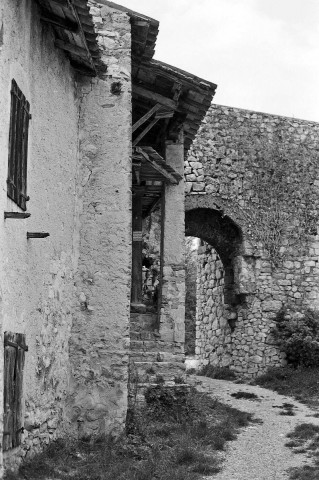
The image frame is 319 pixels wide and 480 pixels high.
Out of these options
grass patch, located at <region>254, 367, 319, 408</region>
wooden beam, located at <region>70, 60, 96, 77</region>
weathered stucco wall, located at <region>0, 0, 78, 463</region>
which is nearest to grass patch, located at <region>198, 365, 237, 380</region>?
grass patch, located at <region>254, 367, 319, 408</region>

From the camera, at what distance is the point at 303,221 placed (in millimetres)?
17406

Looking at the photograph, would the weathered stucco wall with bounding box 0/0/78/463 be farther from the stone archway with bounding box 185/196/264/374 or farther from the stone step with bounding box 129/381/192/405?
the stone archway with bounding box 185/196/264/374

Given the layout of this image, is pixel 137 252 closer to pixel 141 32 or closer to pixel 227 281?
pixel 141 32

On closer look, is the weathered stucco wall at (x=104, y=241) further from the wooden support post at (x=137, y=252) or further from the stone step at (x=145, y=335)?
the wooden support post at (x=137, y=252)

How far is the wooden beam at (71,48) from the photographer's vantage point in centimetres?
848

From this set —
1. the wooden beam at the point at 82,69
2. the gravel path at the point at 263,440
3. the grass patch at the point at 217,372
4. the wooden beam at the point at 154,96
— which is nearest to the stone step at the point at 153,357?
the gravel path at the point at 263,440

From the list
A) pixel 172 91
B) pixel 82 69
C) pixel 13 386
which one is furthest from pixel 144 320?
pixel 13 386

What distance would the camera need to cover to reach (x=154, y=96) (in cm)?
1116

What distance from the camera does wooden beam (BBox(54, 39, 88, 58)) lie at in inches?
334

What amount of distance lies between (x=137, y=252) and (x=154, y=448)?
455 centimetres

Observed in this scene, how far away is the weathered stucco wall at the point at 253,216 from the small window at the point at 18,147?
31.3 feet

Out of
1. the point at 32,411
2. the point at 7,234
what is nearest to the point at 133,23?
the point at 7,234

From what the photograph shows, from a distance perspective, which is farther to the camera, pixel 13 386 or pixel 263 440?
pixel 263 440

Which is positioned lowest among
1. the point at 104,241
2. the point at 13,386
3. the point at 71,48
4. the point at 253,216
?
the point at 13,386
